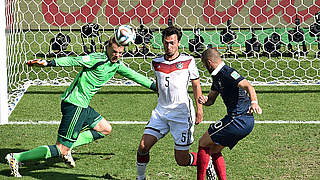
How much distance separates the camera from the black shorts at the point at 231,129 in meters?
5.00

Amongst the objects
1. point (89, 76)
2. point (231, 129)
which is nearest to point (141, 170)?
point (231, 129)

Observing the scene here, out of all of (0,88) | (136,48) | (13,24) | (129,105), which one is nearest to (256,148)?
(129,105)

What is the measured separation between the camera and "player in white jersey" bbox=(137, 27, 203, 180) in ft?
17.7

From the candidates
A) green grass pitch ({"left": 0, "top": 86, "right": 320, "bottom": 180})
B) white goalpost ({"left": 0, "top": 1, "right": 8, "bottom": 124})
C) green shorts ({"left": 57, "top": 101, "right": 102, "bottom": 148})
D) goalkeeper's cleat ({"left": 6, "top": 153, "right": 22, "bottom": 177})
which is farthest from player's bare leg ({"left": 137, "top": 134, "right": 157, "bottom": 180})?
white goalpost ({"left": 0, "top": 1, "right": 8, "bottom": 124})

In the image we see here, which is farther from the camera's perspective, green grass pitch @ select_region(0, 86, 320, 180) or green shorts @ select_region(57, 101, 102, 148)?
green grass pitch @ select_region(0, 86, 320, 180)

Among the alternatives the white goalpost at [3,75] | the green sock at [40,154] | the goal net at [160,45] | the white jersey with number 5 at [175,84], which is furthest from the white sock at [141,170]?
the goal net at [160,45]

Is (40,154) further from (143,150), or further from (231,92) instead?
(231,92)

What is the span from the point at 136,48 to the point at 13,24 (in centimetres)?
379

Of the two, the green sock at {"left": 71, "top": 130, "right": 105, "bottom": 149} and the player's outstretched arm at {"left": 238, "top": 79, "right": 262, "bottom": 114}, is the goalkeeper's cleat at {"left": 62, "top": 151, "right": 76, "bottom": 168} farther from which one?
the player's outstretched arm at {"left": 238, "top": 79, "right": 262, "bottom": 114}

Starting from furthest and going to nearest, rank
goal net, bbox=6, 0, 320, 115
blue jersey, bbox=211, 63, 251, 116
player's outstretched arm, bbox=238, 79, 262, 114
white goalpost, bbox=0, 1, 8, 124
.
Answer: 1. goal net, bbox=6, 0, 320, 115
2. white goalpost, bbox=0, 1, 8, 124
3. blue jersey, bbox=211, 63, 251, 116
4. player's outstretched arm, bbox=238, 79, 262, 114

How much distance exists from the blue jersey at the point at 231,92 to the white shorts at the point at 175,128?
0.57 m

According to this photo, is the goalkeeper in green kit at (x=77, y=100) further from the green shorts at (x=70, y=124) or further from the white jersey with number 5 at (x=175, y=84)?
the white jersey with number 5 at (x=175, y=84)

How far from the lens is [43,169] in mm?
6082

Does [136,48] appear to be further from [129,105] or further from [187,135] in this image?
[187,135]
